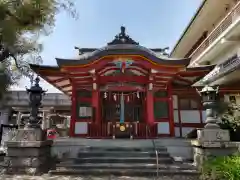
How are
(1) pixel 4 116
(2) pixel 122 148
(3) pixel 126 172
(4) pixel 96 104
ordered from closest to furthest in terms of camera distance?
1. (3) pixel 126 172
2. (2) pixel 122 148
3. (4) pixel 96 104
4. (1) pixel 4 116

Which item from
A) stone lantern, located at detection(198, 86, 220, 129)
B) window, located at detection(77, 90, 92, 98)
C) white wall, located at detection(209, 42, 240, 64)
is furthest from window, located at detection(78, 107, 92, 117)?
white wall, located at detection(209, 42, 240, 64)

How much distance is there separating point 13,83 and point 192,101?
10.5 metres

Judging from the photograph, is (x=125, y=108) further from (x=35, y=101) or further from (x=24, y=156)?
(x=24, y=156)

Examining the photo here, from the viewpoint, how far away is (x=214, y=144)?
772cm

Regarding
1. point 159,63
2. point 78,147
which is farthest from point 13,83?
point 159,63

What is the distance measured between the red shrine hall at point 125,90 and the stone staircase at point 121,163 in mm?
3306

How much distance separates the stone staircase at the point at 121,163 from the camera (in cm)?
766

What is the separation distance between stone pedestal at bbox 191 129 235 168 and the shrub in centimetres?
45

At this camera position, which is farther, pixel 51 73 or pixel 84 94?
pixel 84 94

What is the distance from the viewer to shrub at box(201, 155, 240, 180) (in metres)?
5.73

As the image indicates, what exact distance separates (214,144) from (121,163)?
126 inches

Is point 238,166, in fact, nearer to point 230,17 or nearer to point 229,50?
point 230,17

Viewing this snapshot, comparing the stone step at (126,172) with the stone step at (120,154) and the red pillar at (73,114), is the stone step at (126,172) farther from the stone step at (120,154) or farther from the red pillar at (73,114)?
the red pillar at (73,114)

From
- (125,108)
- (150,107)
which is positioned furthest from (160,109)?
(125,108)
